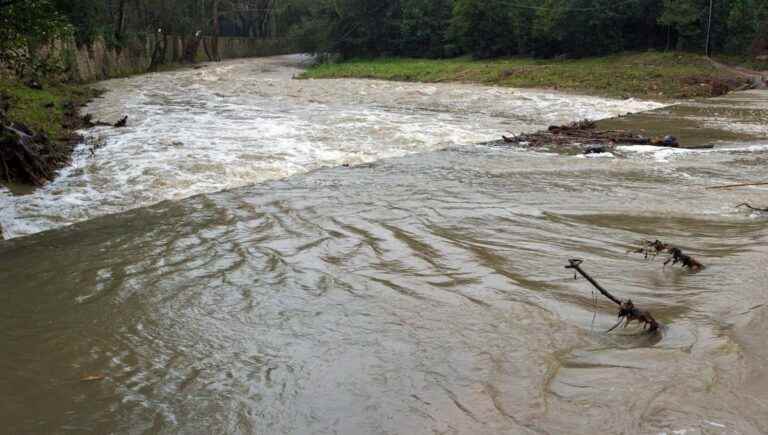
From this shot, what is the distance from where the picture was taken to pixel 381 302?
5.64m

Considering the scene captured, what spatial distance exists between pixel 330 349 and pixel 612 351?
1.93m

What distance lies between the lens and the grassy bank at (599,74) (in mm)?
28312

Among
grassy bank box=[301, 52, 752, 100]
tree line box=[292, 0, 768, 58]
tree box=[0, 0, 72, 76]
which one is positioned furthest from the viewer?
tree line box=[292, 0, 768, 58]

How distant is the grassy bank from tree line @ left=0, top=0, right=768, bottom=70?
6.49 feet

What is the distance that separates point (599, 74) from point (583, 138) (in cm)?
1746

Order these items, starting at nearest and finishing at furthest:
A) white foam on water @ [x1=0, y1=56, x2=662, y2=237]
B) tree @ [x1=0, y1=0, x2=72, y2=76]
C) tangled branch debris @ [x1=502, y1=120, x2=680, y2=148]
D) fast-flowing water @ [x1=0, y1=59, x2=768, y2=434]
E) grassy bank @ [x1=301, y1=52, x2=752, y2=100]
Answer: fast-flowing water @ [x1=0, y1=59, x2=768, y2=434]
tree @ [x1=0, y1=0, x2=72, y2=76]
white foam on water @ [x1=0, y1=56, x2=662, y2=237]
tangled branch debris @ [x1=502, y1=120, x2=680, y2=148]
grassy bank @ [x1=301, y1=52, x2=752, y2=100]

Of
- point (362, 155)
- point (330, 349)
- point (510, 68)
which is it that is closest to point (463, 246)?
point (330, 349)

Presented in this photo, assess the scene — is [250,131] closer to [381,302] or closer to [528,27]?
[381,302]

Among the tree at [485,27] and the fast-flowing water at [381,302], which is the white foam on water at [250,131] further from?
the tree at [485,27]

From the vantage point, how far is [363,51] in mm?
54750

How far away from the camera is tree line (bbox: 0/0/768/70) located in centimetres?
3475

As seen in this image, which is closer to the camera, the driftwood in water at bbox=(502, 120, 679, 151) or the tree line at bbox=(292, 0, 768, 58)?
the driftwood in water at bbox=(502, 120, 679, 151)

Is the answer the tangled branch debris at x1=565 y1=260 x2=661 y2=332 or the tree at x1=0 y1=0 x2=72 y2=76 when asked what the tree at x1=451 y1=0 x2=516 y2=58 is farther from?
the tangled branch debris at x1=565 y1=260 x2=661 y2=332

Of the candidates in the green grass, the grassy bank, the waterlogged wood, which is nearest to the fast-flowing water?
the waterlogged wood
